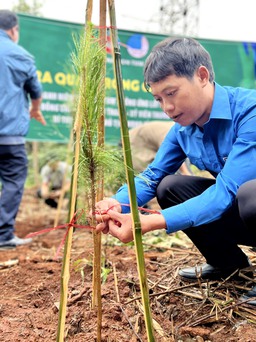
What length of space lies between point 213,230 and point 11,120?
7.38 ft

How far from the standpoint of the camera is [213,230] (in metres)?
2.08

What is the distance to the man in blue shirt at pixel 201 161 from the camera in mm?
1649

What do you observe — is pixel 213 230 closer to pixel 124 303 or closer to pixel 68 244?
pixel 124 303

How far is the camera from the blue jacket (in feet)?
12.3

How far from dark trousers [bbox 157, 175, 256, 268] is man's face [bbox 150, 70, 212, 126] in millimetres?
394

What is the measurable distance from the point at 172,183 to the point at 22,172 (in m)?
2.07

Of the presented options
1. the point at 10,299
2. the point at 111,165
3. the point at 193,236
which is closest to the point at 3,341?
the point at 10,299

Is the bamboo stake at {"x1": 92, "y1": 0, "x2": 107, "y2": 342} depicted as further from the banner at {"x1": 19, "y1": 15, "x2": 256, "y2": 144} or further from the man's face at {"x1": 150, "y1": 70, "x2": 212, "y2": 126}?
the banner at {"x1": 19, "y1": 15, "x2": 256, "y2": 144}

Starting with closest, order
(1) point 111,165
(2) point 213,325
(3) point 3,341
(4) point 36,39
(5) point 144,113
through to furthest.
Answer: (1) point 111,165 → (3) point 3,341 → (2) point 213,325 → (4) point 36,39 → (5) point 144,113

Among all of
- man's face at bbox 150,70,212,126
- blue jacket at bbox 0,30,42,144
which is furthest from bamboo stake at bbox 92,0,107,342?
blue jacket at bbox 0,30,42,144

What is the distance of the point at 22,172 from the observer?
393 centimetres

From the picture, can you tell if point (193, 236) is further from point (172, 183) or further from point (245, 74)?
point (245, 74)

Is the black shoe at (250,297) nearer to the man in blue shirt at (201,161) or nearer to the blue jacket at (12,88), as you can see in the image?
the man in blue shirt at (201,161)

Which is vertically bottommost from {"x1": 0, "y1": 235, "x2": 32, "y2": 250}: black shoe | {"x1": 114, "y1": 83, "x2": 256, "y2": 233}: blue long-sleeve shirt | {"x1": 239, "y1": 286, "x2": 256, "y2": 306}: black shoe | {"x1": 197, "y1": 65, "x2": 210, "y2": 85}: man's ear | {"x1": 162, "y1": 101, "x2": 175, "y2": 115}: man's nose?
{"x1": 0, "y1": 235, "x2": 32, "y2": 250}: black shoe
